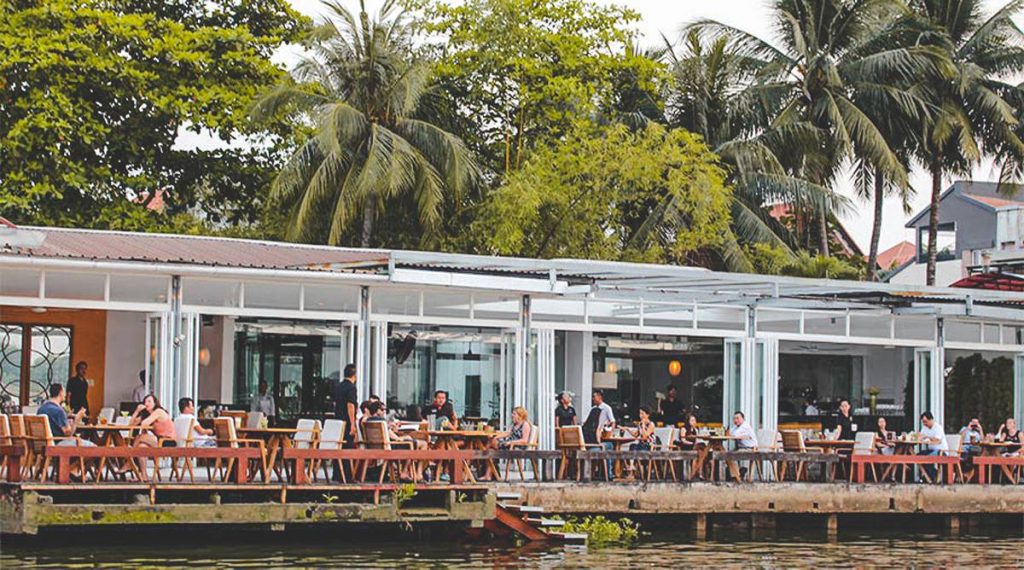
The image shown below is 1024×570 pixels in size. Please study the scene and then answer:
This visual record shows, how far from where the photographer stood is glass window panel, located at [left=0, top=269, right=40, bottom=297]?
20.4m

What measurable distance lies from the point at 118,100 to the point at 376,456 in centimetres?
1860

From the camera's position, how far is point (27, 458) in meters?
18.0

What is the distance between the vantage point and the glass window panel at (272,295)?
855 inches

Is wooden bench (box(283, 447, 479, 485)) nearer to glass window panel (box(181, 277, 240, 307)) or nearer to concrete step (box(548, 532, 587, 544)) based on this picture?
concrete step (box(548, 532, 587, 544))

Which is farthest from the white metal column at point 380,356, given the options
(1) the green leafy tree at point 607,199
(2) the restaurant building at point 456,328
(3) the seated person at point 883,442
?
(1) the green leafy tree at point 607,199

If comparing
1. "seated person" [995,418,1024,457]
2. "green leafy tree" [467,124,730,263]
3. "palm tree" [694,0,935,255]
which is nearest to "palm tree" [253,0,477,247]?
"green leafy tree" [467,124,730,263]

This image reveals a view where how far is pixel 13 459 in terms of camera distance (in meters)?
17.7

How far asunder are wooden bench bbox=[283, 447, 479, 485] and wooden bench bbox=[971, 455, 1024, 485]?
26.7ft

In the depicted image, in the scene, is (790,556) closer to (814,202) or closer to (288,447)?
(288,447)

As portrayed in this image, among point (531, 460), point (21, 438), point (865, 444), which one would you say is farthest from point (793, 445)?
point (21, 438)

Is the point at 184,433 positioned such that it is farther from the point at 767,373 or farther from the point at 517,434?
the point at 767,373

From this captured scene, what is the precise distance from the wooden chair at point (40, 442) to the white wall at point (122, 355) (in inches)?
300

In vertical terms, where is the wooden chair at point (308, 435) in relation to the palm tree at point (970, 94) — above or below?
below

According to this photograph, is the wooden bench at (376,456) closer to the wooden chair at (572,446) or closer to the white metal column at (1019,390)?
the wooden chair at (572,446)
